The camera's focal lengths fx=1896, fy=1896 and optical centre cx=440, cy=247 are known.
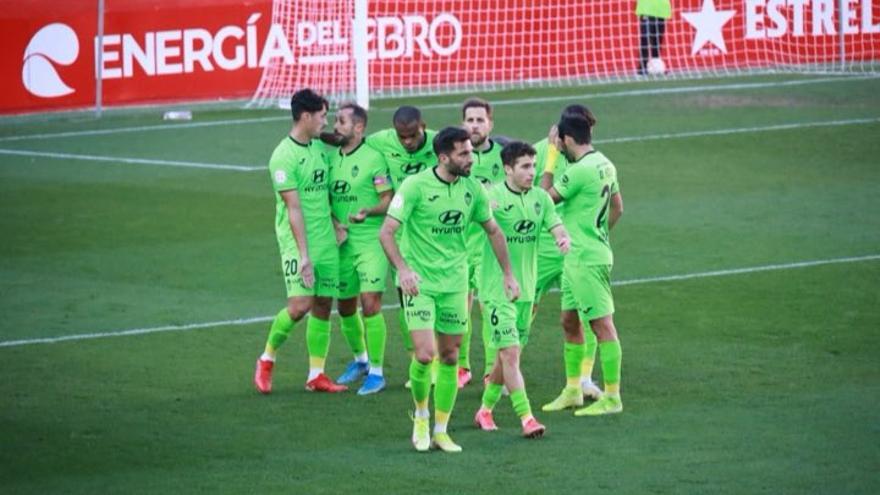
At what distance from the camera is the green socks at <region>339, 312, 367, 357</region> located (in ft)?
46.5

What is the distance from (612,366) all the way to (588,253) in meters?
0.79

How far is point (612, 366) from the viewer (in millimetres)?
12648

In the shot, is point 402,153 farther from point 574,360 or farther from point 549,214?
point 574,360

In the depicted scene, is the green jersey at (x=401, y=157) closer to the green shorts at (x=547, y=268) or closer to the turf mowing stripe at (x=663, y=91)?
the green shorts at (x=547, y=268)

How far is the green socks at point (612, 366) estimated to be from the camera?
41.5 ft

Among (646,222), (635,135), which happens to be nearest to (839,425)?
(646,222)

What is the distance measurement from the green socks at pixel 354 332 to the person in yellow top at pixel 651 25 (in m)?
19.7

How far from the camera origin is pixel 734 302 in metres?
16.2

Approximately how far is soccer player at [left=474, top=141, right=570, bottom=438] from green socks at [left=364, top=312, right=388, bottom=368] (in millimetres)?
1360

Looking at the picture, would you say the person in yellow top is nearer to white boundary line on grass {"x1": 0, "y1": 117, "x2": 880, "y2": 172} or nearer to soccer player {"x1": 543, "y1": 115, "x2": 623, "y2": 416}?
white boundary line on grass {"x1": 0, "y1": 117, "x2": 880, "y2": 172}

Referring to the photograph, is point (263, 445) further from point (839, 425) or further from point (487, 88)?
point (487, 88)

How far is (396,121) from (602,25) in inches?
833

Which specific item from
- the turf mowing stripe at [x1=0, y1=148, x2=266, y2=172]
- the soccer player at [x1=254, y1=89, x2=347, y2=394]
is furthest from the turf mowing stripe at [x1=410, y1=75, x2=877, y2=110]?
the soccer player at [x1=254, y1=89, x2=347, y2=394]

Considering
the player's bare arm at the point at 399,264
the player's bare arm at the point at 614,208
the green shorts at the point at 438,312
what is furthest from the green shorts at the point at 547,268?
the player's bare arm at the point at 399,264
